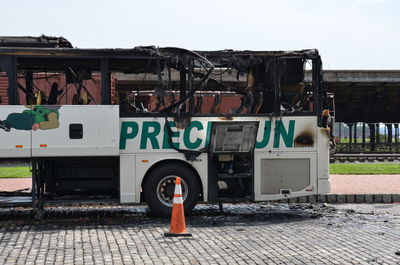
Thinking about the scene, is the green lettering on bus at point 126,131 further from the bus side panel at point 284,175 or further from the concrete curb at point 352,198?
the concrete curb at point 352,198

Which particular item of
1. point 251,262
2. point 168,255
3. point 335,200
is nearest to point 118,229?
point 168,255

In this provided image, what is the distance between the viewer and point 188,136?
1073 centimetres

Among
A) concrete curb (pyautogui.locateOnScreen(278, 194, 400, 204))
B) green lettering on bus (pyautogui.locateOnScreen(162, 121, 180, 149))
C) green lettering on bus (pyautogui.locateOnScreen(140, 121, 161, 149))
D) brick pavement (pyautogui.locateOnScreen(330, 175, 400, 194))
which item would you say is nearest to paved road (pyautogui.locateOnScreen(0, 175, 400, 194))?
brick pavement (pyautogui.locateOnScreen(330, 175, 400, 194))

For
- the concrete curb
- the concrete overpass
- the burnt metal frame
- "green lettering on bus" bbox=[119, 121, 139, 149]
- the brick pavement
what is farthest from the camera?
the concrete overpass

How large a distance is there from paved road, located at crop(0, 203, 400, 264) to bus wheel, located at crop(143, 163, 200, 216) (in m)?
0.24

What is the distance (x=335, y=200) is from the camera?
1360 cm

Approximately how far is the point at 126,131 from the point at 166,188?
1.19m

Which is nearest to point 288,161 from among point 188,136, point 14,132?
point 188,136

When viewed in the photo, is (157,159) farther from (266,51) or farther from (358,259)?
(358,259)

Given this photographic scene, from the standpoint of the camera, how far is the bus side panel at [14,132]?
10.1 metres

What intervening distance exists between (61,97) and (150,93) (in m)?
1.55

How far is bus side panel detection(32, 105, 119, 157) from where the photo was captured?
33.4 ft

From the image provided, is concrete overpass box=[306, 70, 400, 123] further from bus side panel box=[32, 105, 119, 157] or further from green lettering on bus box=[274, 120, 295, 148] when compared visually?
bus side panel box=[32, 105, 119, 157]

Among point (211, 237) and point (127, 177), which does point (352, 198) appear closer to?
point (127, 177)
